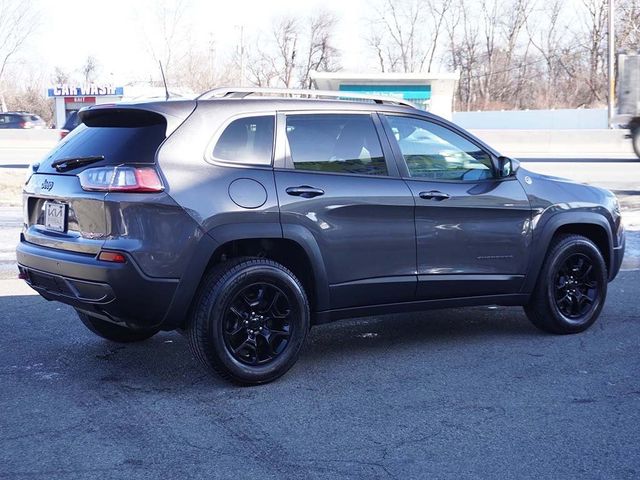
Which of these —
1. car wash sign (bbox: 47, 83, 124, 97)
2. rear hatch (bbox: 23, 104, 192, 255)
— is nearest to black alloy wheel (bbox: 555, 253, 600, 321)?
rear hatch (bbox: 23, 104, 192, 255)

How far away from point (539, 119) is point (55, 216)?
40.1 metres

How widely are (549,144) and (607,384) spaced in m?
26.6

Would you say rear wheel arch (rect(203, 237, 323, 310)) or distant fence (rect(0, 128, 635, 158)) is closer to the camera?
rear wheel arch (rect(203, 237, 323, 310))

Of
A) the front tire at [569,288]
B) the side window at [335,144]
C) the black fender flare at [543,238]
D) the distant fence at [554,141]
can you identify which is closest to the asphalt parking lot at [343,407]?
the front tire at [569,288]

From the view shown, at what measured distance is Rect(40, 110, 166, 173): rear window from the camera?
16.5ft

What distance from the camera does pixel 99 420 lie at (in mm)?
4656

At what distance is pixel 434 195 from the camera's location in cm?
587

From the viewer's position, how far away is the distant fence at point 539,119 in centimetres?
4122

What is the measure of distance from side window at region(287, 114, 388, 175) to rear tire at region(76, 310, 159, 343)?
1751mm

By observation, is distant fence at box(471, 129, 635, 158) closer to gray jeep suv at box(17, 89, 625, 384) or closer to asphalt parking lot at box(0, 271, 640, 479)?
asphalt parking lot at box(0, 271, 640, 479)

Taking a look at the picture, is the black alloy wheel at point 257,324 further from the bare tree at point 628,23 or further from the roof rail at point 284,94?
the bare tree at point 628,23

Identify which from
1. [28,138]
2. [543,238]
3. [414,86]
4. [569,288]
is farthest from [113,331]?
[28,138]

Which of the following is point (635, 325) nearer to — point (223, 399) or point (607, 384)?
point (607, 384)

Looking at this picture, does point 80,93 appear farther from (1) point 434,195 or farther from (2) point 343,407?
(2) point 343,407
